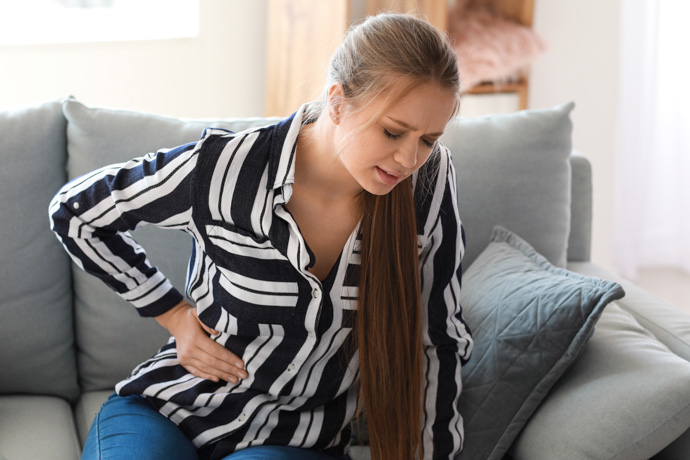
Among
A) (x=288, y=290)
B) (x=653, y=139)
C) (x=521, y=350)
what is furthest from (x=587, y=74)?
(x=288, y=290)

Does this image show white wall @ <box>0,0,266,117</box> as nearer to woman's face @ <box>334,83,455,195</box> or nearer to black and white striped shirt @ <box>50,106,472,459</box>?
black and white striped shirt @ <box>50,106,472,459</box>

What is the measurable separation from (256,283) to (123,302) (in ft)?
1.54

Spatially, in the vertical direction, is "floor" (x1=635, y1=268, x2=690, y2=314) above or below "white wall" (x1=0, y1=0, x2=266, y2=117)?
below

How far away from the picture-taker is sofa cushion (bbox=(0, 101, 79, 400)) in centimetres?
147

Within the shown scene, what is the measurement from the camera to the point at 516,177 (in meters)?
A: 1.62

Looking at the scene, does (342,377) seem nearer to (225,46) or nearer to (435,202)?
(435,202)

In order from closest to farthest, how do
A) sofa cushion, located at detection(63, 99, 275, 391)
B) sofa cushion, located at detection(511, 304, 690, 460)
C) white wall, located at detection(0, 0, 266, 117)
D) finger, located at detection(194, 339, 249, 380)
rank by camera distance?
sofa cushion, located at detection(511, 304, 690, 460) < finger, located at detection(194, 339, 249, 380) < sofa cushion, located at detection(63, 99, 275, 391) < white wall, located at detection(0, 0, 266, 117)

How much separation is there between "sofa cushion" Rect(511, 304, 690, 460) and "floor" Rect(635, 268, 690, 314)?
1.93 m

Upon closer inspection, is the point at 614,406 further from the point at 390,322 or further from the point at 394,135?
the point at 394,135

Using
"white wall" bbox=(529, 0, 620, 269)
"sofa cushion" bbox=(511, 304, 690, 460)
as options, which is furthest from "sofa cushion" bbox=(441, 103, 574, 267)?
"white wall" bbox=(529, 0, 620, 269)

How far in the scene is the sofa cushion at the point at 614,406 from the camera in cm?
115

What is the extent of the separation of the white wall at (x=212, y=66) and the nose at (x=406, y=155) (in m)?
1.71

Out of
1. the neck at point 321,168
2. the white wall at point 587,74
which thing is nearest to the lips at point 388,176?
the neck at point 321,168

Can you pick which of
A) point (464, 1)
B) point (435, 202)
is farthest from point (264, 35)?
point (435, 202)
